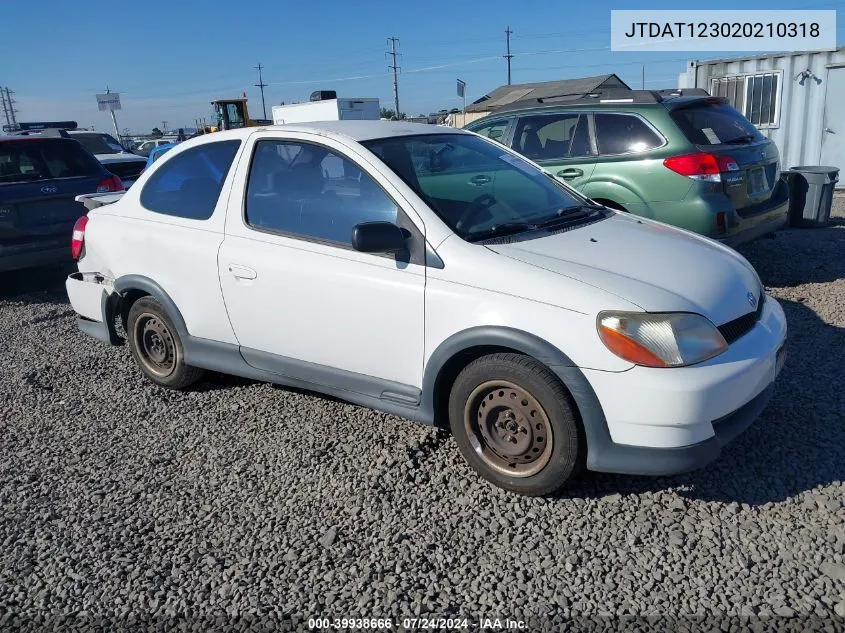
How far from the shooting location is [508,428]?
3191 millimetres

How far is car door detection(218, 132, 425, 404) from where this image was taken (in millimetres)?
3381

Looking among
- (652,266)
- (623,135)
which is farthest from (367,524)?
(623,135)

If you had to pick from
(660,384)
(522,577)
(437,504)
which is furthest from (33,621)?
(660,384)

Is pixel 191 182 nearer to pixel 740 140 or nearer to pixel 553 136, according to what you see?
pixel 553 136

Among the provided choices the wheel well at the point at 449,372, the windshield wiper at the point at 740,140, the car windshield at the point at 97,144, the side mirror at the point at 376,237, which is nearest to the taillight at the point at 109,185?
the side mirror at the point at 376,237

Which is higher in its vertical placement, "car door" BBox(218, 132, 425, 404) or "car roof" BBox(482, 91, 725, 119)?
"car roof" BBox(482, 91, 725, 119)

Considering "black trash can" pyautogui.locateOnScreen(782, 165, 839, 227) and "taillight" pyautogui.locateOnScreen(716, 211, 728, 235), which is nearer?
"taillight" pyautogui.locateOnScreen(716, 211, 728, 235)

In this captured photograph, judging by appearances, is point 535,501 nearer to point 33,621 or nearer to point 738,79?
point 33,621

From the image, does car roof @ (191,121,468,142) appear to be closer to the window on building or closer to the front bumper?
the front bumper

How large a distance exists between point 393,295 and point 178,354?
6.20 ft

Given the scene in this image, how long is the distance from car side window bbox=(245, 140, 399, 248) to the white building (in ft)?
38.6

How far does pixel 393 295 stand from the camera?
11.0ft

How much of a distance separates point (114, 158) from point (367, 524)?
1254 centimetres

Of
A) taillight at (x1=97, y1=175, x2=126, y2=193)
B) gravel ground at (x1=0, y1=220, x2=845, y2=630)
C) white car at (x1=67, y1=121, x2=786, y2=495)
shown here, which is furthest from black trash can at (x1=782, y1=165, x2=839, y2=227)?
taillight at (x1=97, y1=175, x2=126, y2=193)
